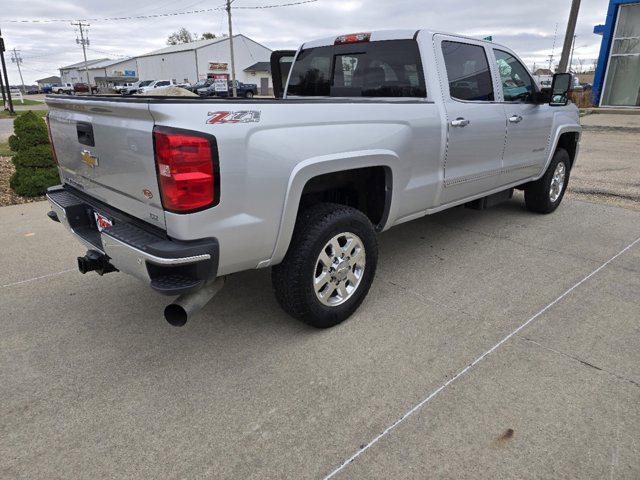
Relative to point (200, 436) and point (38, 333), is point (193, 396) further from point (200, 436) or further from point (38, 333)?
point (38, 333)

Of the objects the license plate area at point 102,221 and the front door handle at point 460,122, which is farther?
the front door handle at point 460,122

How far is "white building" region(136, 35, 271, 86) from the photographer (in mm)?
63250

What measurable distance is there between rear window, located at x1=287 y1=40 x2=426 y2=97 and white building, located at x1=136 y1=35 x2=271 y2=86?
60446 mm

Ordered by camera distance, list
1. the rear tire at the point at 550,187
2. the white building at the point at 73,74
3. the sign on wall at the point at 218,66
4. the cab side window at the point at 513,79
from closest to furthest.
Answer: the cab side window at the point at 513,79, the rear tire at the point at 550,187, the sign on wall at the point at 218,66, the white building at the point at 73,74

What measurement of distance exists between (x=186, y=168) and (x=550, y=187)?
4.90 metres

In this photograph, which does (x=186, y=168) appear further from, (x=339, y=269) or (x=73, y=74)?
(x=73, y=74)

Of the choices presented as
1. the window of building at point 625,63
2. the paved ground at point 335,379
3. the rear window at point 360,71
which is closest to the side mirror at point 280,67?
the rear window at point 360,71

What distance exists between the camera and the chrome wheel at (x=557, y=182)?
226 inches

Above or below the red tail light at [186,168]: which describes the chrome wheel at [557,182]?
below

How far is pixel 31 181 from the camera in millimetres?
6852

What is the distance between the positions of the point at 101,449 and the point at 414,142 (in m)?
2.68

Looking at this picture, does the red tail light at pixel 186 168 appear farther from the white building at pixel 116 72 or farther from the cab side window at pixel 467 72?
the white building at pixel 116 72

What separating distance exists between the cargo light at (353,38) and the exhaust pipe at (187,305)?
102 inches

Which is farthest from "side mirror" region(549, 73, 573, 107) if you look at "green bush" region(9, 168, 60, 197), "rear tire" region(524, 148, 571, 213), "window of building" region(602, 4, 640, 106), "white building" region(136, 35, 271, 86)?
"white building" region(136, 35, 271, 86)
